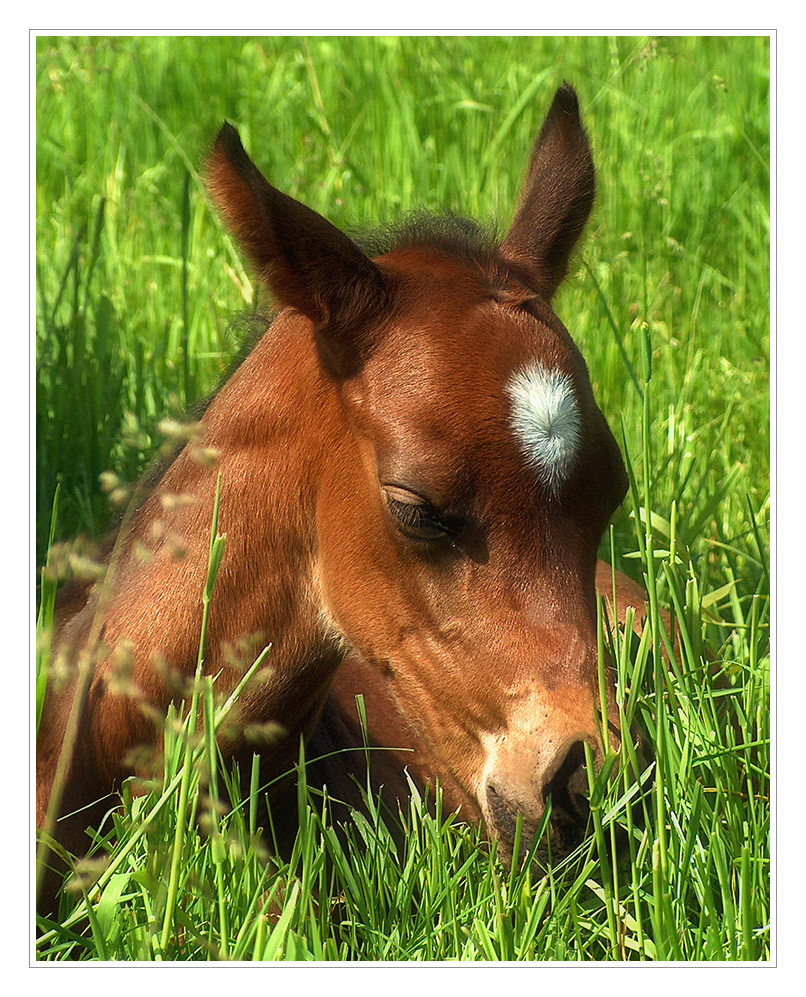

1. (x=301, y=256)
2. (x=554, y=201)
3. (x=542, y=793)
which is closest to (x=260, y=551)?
→ (x=301, y=256)

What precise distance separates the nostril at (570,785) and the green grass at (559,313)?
47mm

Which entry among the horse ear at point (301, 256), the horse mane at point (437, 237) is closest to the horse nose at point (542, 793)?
the horse ear at point (301, 256)

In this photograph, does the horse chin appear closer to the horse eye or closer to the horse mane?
the horse eye

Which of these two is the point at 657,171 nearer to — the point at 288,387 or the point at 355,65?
the point at 355,65

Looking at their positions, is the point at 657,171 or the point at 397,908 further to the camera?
the point at 657,171

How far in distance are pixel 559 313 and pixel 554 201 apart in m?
2.47

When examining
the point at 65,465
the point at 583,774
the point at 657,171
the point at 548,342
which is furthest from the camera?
the point at 657,171

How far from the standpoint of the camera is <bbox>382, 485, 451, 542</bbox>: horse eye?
2.35 meters

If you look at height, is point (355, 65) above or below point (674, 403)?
above

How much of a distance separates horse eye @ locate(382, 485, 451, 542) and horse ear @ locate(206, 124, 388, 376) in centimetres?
31

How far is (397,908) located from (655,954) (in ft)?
1.71

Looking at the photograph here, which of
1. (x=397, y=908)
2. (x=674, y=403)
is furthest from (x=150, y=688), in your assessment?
(x=674, y=403)

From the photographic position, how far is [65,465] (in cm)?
467

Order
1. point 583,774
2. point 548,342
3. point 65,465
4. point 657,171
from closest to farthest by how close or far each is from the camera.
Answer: point 583,774
point 548,342
point 65,465
point 657,171
